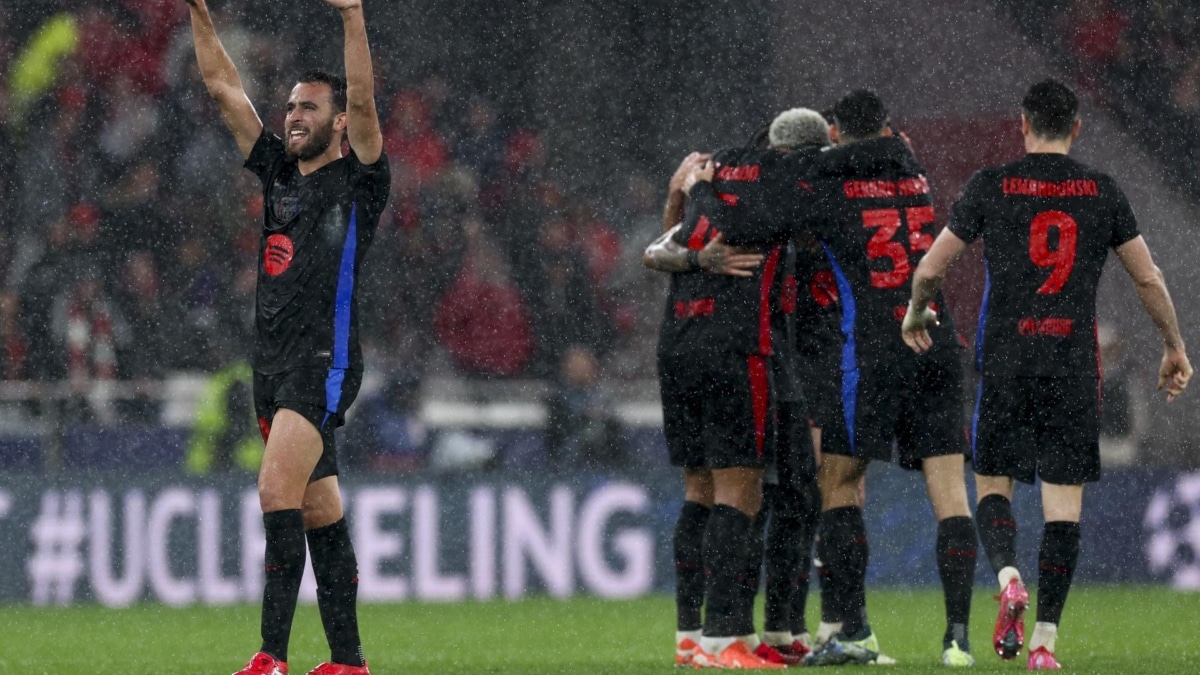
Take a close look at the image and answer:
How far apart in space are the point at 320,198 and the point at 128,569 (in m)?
5.68

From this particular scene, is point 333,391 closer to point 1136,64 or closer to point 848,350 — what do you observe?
point 848,350

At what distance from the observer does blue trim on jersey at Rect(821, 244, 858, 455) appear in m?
7.05

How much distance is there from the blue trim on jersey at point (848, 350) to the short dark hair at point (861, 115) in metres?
0.41

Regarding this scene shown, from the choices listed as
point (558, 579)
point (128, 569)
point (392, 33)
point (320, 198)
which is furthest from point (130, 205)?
point (320, 198)

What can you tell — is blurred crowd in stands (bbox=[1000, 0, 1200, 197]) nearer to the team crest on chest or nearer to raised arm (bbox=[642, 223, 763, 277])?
raised arm (bbox=[642, 223, 763, 277])

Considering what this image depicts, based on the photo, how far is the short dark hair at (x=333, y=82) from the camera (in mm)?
6090

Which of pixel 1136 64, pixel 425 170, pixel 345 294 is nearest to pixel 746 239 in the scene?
pixel 345 294

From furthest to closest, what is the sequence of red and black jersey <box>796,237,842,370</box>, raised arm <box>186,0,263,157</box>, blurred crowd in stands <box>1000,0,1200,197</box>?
1. blurred crowd in stands <box>1000,0,1200,197</box>
2. red and black jersey <box>796,237,842,370</box>
3. raised arm <box>186,0,263,157</box>

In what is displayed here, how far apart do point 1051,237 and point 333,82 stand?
2.36 m

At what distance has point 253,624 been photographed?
9.82m

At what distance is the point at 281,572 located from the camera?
230 inches

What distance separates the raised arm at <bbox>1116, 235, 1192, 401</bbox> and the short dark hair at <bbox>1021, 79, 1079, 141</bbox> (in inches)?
16.9

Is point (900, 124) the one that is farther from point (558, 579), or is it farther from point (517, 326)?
point (558, 579)

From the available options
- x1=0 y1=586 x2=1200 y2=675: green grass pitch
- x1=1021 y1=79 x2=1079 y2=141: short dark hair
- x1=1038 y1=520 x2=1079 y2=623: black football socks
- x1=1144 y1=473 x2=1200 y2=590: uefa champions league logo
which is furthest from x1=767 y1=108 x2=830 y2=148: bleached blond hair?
x1=1144 y1=473 x2=1200 y2=590: uefa champions league logo
